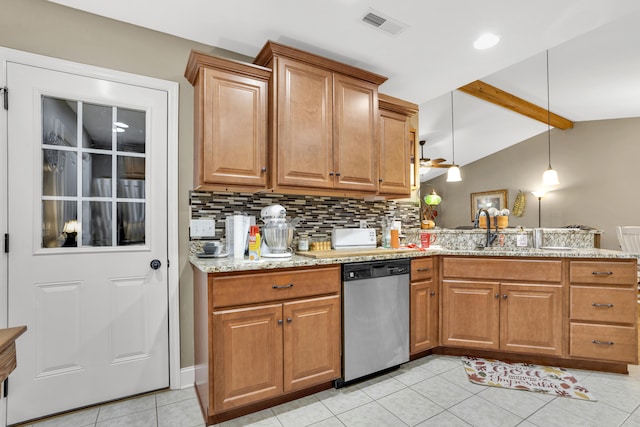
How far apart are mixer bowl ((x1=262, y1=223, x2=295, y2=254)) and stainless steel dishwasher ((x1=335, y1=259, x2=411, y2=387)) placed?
450mm

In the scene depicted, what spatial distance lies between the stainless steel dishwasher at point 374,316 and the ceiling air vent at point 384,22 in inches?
62.6

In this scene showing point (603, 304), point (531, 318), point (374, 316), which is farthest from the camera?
point (531, 318)

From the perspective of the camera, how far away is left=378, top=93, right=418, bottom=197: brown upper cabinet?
270cm

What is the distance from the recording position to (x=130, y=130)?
2037 millimetres

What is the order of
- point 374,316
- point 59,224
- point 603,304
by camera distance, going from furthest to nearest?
1. point 603,304
2. point 374,316
3. point 59,224

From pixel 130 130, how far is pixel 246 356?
160 centimetres

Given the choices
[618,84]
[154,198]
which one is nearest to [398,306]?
[154,198]

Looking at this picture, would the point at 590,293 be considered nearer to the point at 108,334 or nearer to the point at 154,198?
the point at 154,198

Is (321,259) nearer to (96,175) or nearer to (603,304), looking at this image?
(96,175)

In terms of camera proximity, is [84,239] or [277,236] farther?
[277,236]

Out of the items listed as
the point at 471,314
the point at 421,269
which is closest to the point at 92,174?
the point at 421,269

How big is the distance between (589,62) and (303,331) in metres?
4.30

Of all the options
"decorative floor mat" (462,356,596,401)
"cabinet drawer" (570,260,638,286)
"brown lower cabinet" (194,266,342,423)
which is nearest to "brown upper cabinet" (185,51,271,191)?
"brown lower cabinet" (194,266,342,423)

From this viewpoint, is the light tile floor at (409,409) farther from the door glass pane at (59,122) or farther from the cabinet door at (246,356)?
the door glass pane at (59,122)
